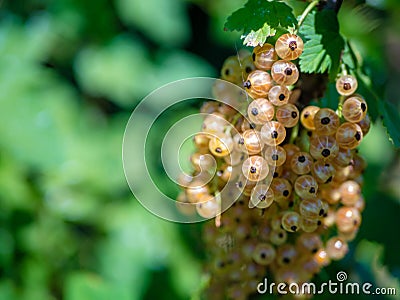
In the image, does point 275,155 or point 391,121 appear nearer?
point 275,155

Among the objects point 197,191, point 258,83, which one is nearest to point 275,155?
point 258,83

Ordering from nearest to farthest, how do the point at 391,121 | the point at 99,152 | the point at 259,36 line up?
the point at 259,36 < the point at 391,121 < the point at 99,152

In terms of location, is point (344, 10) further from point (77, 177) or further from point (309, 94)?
point (77, 177)

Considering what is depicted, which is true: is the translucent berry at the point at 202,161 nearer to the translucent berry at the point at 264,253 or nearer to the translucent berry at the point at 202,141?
the translucent berry at the point at 202,141

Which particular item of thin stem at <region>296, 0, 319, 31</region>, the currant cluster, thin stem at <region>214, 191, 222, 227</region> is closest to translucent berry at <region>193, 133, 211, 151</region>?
the currant cluster

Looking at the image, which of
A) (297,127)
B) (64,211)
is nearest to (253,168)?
(297,127)

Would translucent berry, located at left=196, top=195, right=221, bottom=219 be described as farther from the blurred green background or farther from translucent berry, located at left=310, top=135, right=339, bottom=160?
the blurred green background

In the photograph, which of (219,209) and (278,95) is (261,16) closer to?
(278,95)

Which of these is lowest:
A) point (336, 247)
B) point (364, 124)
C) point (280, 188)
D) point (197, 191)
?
point (336, 247)
